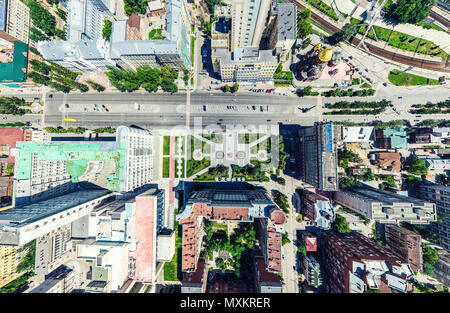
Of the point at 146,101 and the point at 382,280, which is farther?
the point at 146,101

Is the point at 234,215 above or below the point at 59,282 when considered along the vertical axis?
above

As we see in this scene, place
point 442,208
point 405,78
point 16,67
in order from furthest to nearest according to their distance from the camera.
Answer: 1. point 405,78
2. point 16,67
3. point 442,208

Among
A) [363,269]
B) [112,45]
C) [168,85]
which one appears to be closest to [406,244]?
[363,269]

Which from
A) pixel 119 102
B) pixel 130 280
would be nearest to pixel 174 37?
pixel 119 102

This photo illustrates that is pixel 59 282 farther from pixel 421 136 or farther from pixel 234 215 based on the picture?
pixel 421 136

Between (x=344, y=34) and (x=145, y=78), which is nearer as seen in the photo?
(x=344, y=34)

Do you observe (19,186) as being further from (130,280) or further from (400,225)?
A: (400,225)

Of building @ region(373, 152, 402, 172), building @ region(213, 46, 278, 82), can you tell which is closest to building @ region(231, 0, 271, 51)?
building @ region(213, 46, 278, 82)
